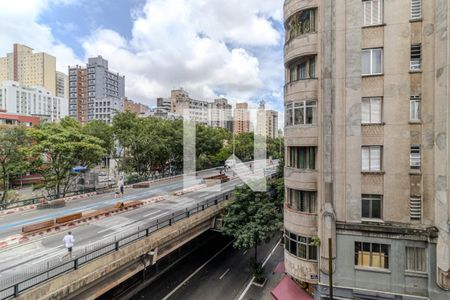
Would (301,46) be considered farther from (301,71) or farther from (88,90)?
(88,90)

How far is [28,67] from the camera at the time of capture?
5295 inches

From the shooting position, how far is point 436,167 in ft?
41.0

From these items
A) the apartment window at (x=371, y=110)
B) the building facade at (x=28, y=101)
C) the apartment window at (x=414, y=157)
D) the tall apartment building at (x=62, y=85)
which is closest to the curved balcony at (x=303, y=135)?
the apartment window at (x=371, y=110)

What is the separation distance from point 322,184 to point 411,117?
5490 mm

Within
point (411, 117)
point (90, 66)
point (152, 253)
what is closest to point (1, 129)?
point (152, 253)

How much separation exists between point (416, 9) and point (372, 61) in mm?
3070

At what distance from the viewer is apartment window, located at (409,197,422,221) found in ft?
43.0

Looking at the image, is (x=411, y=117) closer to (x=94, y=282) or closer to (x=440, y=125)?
(x=440, y=125)

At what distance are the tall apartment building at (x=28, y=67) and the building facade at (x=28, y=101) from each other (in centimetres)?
1927

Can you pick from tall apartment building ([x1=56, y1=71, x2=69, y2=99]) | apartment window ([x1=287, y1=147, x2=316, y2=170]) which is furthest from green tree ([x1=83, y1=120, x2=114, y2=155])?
→ tall apartment building ([x1=56, y1=71, x2=69, y2=99])

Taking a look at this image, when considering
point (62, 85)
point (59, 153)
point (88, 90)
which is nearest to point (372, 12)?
point (59, 153)

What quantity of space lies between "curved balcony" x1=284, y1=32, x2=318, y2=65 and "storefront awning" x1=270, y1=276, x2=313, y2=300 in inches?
565

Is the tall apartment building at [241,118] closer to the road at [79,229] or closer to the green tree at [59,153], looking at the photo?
the road at [79,229]

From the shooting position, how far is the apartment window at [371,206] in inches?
540
